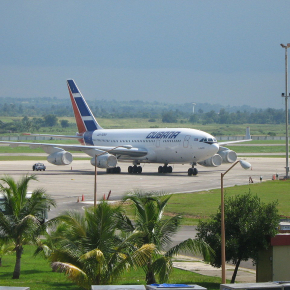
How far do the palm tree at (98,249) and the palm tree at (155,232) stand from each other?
0.78 meters

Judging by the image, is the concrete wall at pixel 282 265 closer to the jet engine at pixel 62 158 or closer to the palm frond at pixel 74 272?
the palm frond at pixel 74 272

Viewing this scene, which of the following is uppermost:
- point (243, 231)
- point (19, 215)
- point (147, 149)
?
point (147, 149)

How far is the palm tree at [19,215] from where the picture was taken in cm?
2256

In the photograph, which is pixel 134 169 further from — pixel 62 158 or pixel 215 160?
pixel 215 160

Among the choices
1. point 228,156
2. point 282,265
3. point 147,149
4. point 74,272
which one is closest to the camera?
point 74,272

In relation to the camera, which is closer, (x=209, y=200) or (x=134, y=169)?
(x=209, y=200)

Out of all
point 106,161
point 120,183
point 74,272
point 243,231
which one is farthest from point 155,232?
point 106,161

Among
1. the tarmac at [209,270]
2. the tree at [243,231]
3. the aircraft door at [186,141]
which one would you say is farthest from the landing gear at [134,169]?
the tree at [243,231]

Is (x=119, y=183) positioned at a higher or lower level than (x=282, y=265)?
higher

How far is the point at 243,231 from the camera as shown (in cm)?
2233

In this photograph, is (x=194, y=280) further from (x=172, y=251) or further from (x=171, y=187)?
(x=171, y=187)

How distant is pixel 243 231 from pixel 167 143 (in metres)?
42.6

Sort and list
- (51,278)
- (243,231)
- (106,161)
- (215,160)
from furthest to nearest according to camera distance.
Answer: (215,160) < (106,161) < (51,278) < (243,231)

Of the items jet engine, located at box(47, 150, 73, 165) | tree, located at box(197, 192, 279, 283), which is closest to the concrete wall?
tree, located at box(197, 192, 279, 283)
